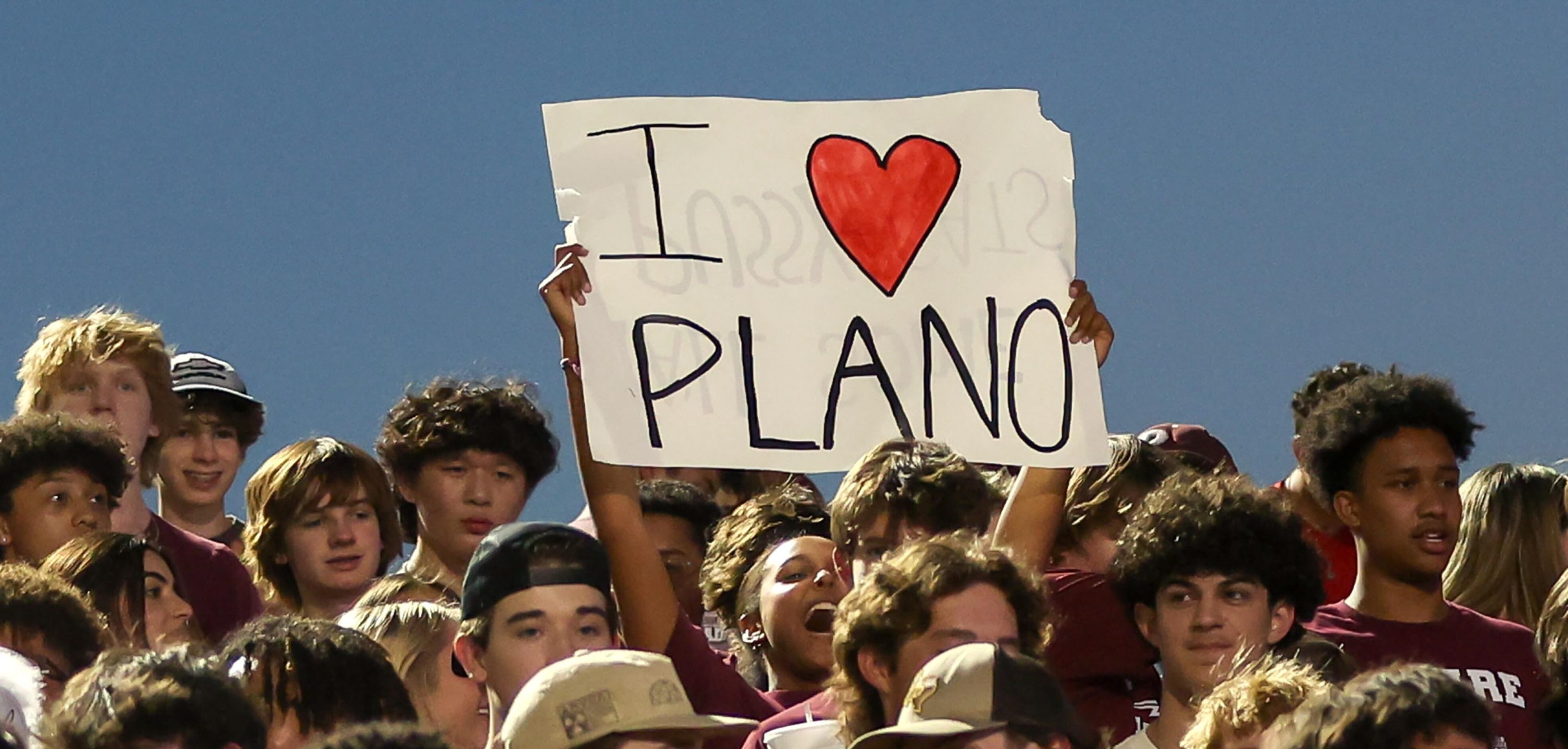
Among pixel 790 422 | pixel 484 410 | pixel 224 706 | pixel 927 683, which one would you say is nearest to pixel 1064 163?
pixel 790 422

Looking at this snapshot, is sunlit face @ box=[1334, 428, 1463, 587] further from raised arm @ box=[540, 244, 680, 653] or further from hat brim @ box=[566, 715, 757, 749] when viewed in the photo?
hat brim @ box=[566, 715, 757, 749]

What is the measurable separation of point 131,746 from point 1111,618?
2234 mm

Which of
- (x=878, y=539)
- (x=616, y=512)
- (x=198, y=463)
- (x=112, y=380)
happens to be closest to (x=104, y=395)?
(x=112, y=380)

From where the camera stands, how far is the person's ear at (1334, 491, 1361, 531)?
5352mm

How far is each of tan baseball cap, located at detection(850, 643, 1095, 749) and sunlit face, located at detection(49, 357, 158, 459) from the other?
9.35 ft

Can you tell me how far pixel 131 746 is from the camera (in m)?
3.46

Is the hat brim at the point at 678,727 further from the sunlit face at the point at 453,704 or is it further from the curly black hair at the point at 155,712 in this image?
the sunlit face at the point at 453,704

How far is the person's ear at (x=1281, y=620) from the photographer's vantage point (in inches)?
184

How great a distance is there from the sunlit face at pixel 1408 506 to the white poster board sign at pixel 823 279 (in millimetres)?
708

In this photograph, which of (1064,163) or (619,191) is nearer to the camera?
(619,191)

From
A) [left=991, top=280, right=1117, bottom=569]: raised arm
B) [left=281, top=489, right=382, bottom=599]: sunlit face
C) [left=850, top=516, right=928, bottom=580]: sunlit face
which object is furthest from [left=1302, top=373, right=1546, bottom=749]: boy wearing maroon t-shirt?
[left=281, top=489, right=382, bottom=599]: sunlit face

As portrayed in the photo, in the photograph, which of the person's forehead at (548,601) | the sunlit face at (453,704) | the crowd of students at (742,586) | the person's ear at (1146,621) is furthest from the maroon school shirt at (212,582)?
the person's ear at (1146,621)

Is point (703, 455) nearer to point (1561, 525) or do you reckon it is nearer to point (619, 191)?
point (619, 191)

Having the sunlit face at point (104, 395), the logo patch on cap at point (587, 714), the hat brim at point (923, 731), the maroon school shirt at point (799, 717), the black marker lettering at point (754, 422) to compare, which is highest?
the sunlit face at point (104, 395)
